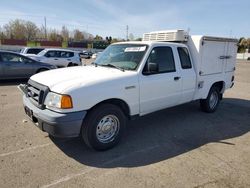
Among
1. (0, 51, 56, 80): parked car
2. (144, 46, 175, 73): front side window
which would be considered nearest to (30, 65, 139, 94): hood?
(144, 46, 175, 73): front side window

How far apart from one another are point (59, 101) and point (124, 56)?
1863 mm

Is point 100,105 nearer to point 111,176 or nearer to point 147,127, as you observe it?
point 111,176

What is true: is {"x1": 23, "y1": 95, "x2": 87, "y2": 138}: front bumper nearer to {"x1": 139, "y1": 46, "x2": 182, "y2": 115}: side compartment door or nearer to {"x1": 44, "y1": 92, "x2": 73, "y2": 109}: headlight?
{"x1": 44, "y1": 92, "x2": 73, "y2": 109}: headlight

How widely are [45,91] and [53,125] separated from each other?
60 cm

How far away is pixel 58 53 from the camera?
54.6 feet

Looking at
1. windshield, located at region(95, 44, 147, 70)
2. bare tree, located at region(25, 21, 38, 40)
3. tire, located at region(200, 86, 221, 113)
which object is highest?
bare tree, located at region(25, 21, 38, 40)

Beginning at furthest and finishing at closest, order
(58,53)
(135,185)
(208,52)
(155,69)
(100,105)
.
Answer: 1. (58,53)
2. (208,52)
3. (155,69)
4. (100,105)
5. (135,185)

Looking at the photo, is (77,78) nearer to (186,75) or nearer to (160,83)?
(160,83)

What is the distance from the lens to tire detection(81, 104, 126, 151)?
3.81 metres

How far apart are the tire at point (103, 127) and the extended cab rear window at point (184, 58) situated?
2.13 metres

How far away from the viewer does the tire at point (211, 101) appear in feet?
21.5

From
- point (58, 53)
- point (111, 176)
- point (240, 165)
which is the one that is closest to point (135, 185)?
point (111, 176)

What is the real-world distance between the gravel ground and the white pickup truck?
48cm

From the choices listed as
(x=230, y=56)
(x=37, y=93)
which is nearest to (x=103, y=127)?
(x=37, y=93)
